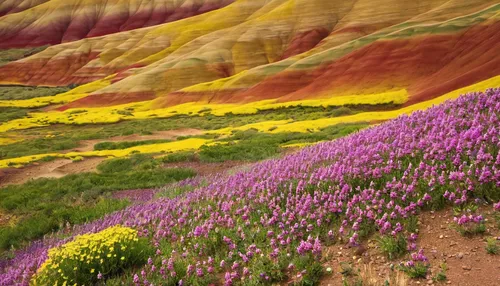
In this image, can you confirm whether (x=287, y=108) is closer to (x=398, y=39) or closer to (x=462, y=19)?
(x=398, y=39)

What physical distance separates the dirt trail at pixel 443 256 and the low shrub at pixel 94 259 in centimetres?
326

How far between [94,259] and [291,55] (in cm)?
11533

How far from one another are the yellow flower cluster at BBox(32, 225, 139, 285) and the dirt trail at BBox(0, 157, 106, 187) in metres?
23.8

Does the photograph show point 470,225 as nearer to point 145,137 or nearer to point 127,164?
point 127,164

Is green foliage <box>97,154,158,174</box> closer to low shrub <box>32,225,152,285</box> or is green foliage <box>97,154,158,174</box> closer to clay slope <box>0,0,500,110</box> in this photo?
low shrub <box>32,225,152,285</box>

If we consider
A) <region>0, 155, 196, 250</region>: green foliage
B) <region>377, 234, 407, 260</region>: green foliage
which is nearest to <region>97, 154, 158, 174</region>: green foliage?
<region>0, 155, 196, 250</region>: green foliage

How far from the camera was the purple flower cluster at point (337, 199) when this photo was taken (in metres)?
5.84

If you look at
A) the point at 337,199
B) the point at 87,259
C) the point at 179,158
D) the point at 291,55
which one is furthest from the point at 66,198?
the point at 291,55

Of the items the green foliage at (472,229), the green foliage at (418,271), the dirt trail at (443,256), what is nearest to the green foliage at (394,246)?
the dirt trail at (443,256)

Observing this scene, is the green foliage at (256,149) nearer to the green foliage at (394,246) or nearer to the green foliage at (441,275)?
the green foliage at (394,246)

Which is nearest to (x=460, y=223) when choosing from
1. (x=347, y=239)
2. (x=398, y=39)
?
(x=347, y=239)

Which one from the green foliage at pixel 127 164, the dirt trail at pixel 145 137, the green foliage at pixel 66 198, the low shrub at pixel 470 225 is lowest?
the dirt trail at pixel 145 137

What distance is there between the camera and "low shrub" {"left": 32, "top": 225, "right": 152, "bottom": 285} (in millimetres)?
6473

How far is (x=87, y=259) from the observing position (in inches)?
255
